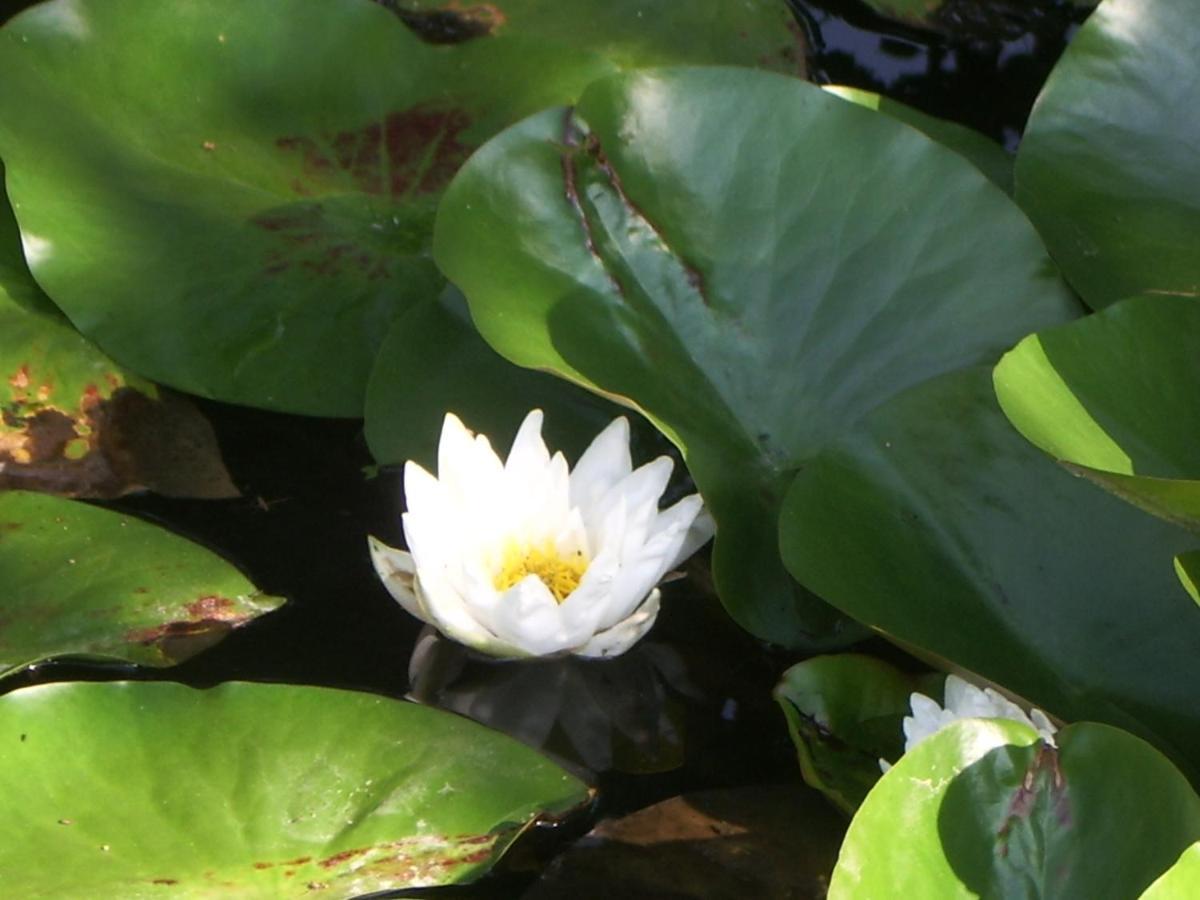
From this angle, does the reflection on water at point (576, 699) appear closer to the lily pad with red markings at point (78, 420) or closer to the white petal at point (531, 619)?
the white petal at point (531, 619)

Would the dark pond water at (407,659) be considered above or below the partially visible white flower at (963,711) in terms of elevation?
below

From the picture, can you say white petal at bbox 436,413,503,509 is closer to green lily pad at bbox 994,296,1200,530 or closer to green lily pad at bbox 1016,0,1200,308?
green lily pad at bbox 994,296,1200,530

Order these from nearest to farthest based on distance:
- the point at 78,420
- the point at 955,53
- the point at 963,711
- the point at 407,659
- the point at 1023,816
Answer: the point at 1023,816 < the point at 963,711 < the point at 407,659 < the point at 78,420 < the point at 955,53

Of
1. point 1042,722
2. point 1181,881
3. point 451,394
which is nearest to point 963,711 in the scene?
point 1042,722

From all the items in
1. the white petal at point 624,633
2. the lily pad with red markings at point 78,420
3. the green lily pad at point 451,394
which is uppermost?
the green lily pad at point 451,394

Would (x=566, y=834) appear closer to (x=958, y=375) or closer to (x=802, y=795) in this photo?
(x=802, y=795)

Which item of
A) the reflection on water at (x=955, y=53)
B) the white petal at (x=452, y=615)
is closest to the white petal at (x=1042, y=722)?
the white petal at (x=452, y=615)

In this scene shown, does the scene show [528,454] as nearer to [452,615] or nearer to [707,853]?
[452,615]

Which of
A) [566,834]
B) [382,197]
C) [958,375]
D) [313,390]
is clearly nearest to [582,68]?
[382,197]
